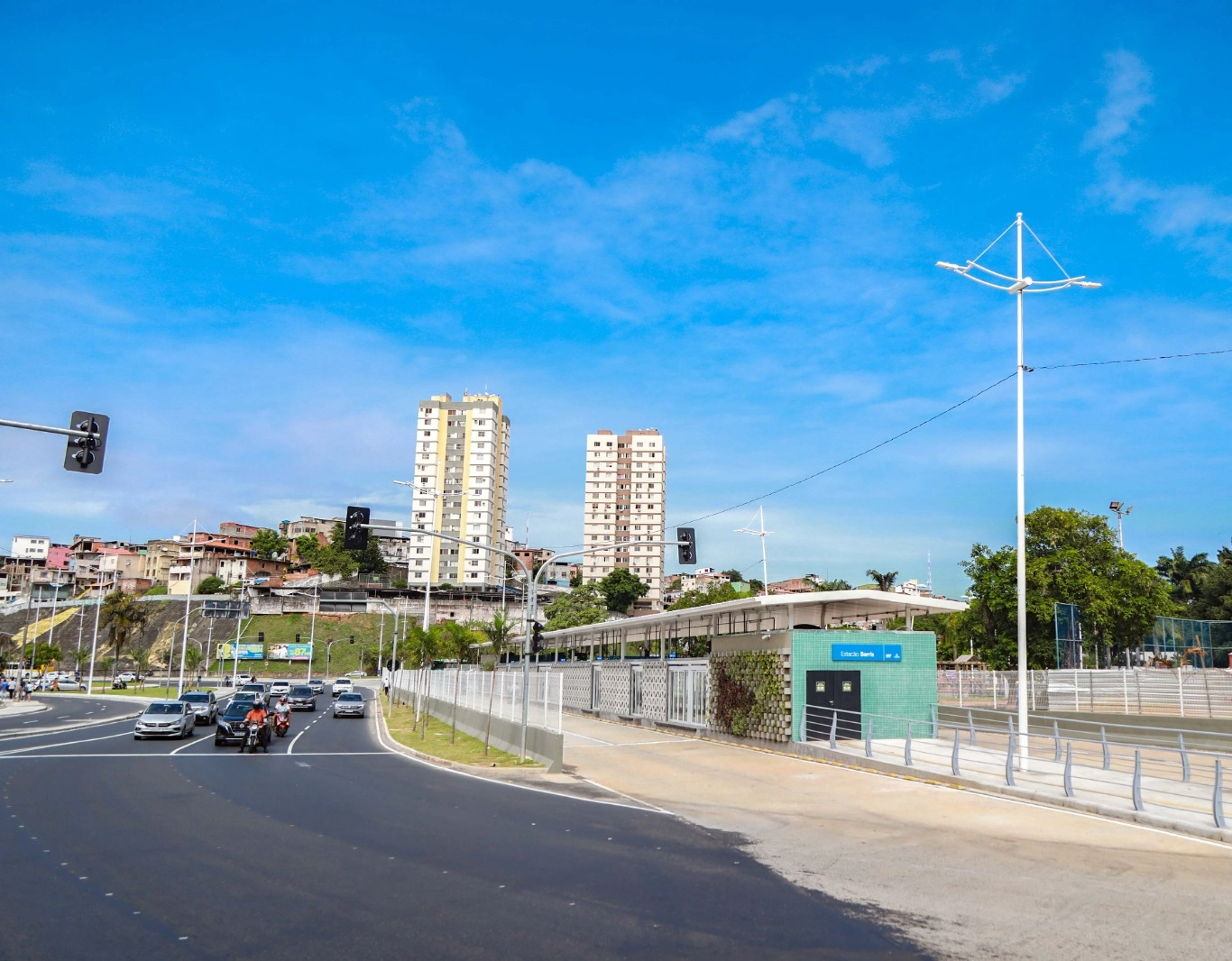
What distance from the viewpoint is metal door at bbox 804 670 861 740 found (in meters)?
27.4

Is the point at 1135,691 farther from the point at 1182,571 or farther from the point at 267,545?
the point at 267,545

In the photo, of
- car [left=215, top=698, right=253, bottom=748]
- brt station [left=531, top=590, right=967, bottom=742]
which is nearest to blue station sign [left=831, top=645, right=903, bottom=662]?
brt station [left=531, top=590, right=967, bottom=742]

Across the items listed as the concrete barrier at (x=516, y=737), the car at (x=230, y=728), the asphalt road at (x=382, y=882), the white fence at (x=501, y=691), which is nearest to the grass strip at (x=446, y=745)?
the concrete barrier at (x=516, y=737)

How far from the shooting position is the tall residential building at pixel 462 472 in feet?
467

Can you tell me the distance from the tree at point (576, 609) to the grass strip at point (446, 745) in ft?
229

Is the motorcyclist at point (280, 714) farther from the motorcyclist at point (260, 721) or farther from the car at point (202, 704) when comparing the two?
the motorcyclist at point (260, 721)

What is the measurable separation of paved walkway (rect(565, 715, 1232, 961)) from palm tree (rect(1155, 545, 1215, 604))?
7930 cm

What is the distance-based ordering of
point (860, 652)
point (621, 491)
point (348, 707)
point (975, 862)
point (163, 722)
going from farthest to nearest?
1. point (621, 491)
2. point (348, 707)
3. point (163, 722)
4. point (860, 652)
5. point (975, 862)

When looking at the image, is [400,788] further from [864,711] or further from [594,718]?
[594,718]

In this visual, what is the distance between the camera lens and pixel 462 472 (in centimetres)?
14412

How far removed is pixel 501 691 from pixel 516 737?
16.3 feet

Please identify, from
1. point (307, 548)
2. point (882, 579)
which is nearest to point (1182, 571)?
point (882, 579)

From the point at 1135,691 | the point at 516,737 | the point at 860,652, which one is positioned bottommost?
the point at 516,737

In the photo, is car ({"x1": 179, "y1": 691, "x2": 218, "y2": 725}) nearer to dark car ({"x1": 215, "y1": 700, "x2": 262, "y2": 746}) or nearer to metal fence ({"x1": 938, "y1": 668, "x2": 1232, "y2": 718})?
dark car ({"x1": 215, "y1": 700, "x2": 262, "y2": 746})
